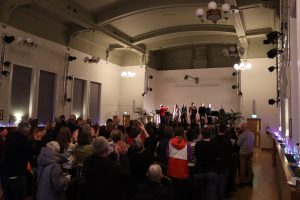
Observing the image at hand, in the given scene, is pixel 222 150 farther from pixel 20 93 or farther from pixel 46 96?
pixel 46 96

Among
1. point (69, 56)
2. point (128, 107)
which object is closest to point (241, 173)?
point (69, 56)

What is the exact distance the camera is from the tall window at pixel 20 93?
10.9 metres

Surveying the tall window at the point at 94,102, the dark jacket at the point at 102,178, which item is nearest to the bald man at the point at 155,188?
the dark jacket at the point at 102,178

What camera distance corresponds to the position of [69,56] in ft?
43.7

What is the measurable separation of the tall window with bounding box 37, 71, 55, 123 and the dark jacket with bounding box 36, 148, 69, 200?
934 cm

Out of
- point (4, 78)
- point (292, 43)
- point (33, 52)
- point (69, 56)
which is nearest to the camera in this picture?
point (292, 43)

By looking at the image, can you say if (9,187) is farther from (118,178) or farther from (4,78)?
(4,78)

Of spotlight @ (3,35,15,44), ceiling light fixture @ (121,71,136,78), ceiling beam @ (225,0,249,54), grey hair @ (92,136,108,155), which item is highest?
ceiling beam @ (225,0,249,54)

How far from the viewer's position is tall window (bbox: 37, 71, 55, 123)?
12234 millimetres

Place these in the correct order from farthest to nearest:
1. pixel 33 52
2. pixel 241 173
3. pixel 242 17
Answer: pixel 242 17 < pixel 33 52 < pixel 241 173

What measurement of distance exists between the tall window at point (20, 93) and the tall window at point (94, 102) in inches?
170

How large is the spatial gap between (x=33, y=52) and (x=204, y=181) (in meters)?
9.43

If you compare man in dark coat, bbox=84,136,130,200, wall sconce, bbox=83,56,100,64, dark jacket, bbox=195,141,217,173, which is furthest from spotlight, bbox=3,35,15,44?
man in dark coat, bbox=84,136,130,200

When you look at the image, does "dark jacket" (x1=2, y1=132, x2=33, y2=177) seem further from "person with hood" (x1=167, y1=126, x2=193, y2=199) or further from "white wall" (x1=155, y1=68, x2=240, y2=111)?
"white wall" (x1=155, y1=68, x2=240, y2=111)
